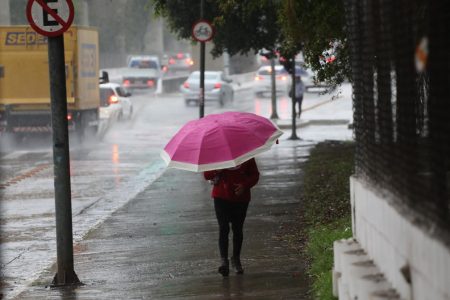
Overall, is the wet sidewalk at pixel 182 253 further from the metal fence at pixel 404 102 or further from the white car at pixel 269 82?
the white car at pixel 269 82

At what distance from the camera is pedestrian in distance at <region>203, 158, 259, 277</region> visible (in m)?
10.1

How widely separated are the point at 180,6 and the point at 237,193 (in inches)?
696

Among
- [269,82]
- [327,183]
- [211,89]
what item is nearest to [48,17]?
[327,183]

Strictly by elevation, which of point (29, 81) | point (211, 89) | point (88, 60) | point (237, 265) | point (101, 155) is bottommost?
point (101, 155)

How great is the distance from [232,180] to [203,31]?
13.0m

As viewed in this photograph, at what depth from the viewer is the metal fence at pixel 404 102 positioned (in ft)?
16.0

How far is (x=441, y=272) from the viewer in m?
4.71

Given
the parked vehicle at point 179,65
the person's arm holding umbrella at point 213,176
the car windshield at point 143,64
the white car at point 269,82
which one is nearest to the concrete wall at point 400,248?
the person's arm holding umbrella at point 213,176

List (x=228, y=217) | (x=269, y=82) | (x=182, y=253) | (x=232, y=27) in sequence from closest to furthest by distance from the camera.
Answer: (x=228, y=217) → (x=182, y=253) → (x=232, y=27) → (x=269, y=82)

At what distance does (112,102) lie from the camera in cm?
3778

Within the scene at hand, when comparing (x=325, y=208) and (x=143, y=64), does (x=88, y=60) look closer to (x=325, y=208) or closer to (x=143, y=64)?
(x=325, y=208)

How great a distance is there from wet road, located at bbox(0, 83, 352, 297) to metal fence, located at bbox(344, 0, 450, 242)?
4.42 meters

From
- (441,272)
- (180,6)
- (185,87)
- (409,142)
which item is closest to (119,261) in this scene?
(409,142)

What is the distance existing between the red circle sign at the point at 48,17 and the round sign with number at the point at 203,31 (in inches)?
482
